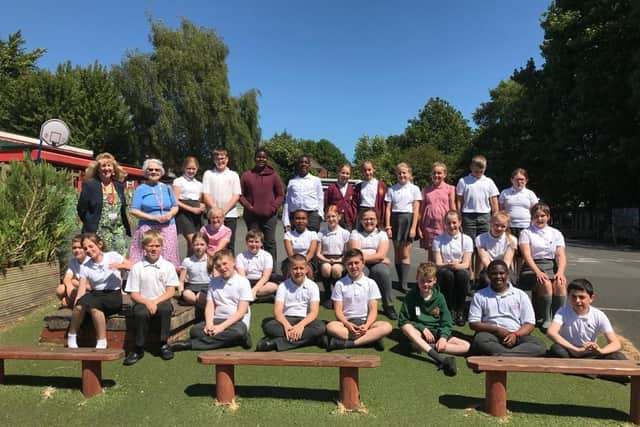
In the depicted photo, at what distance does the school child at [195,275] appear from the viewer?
581 cm

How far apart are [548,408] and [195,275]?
166 inches

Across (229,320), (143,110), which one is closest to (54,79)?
(143,110)

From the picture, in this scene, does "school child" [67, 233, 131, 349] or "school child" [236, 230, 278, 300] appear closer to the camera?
"school child" [67, 233, 131, 349]

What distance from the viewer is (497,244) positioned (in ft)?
19.4

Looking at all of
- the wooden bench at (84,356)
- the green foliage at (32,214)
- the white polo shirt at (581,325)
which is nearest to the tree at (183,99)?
the green foliage at (32,214)

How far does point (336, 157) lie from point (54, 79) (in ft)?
225

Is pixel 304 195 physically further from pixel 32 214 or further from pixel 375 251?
pixel 32 214

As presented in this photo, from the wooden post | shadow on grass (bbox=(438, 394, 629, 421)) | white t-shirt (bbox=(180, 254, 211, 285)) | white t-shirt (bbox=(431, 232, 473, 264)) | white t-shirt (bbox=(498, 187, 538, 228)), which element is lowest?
shadow on grass (bbox=(438, 394, 629, 421))

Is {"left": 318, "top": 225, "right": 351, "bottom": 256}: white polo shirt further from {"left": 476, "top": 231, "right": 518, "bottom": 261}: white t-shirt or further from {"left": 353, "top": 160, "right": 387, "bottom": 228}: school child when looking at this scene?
{"left": 476, "top": 231, "right": 518, "bottom": 261}: white t-shirt

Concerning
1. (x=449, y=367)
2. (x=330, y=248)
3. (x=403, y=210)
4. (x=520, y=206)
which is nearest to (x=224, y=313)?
(x=330, y=248)

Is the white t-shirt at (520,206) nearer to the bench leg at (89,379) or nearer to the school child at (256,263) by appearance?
the school child at (256,263)

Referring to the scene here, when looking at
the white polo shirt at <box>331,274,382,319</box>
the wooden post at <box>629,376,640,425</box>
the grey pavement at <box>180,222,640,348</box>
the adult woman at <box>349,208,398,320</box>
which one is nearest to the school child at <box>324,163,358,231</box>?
the adult woman at <box>349,208,398,320</box>

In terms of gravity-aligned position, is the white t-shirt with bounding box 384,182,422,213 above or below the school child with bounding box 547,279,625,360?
above

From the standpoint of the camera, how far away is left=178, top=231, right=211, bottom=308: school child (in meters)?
5.81
